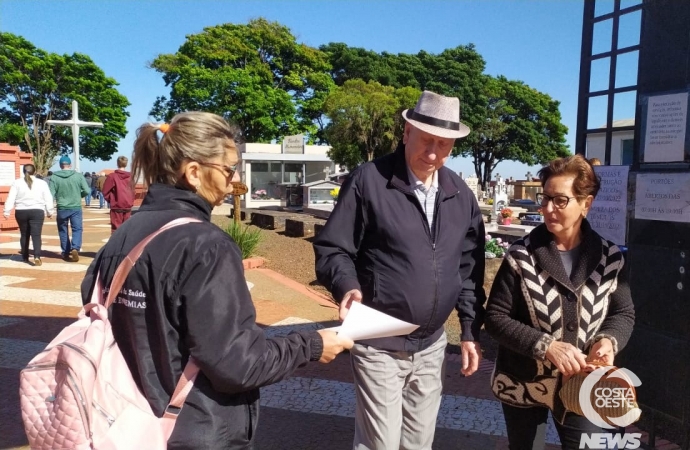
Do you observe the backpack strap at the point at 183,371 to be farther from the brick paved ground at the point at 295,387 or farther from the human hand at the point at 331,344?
the brick paved ground at the point at 295,387

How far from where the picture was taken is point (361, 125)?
111 ft

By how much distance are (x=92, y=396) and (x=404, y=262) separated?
1.35m

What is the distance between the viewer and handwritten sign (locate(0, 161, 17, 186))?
49.9ft

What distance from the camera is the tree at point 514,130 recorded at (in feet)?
168

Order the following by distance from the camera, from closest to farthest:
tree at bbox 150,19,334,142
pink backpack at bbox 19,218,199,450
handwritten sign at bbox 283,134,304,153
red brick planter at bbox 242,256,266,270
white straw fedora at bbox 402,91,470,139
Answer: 1. pink backpack at bbox 19,218,199,450
2. white straw fedora at bbox 402,91,470,139
3. red brick planter at bbox 242,256,266,270
4. handwritten sign at bbox 283,134,304,153
5. tree at bbox 150,19,334,142

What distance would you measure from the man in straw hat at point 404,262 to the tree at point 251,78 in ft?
117

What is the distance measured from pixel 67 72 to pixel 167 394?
48844 mm

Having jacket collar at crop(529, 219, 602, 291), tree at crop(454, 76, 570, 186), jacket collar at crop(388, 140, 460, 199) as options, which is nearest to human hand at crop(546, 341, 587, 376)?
jacket collar at crop(529, 219, 602, 291)

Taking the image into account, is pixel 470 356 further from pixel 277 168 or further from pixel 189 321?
pixel 277 168

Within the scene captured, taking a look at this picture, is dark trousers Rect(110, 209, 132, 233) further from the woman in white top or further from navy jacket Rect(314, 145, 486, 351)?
navy jacket Rect(314, 145, 486, 351)

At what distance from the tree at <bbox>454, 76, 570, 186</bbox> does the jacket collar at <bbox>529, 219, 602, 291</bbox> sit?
161 ft

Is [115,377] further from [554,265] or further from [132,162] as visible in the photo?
[554,265]

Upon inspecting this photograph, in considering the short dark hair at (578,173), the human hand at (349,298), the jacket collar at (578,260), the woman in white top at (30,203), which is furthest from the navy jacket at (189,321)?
the woman in white top at (30,203)

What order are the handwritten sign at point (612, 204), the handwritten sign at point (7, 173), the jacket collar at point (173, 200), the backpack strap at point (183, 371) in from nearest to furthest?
the backpack strap at point (183, 371) → the jacket collar at point (173, 200) → the handwritten sign at point (612, 204) → the handwritten sign at point (7, 173)
